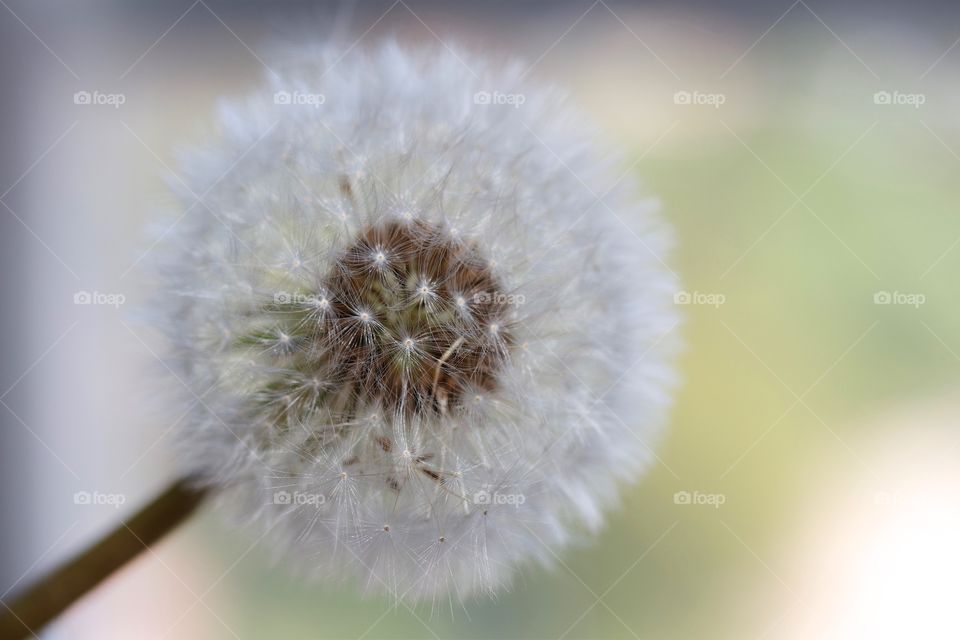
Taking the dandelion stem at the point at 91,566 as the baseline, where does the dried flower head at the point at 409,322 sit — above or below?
above

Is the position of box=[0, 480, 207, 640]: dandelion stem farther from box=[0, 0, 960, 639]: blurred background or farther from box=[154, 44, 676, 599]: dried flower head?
box=[154, 44, 676, 599]: dried flower head

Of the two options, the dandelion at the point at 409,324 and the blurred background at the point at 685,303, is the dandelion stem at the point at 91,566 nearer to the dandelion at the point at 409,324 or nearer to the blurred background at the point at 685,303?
the blurred background at the point at 685,303

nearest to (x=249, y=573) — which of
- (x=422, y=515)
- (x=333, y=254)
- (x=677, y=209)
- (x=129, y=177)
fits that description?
(x=422, y=515)

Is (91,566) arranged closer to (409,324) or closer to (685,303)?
(409,324)

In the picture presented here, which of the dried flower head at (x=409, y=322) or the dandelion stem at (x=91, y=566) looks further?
the dandelion stem at (x=91, y=566)

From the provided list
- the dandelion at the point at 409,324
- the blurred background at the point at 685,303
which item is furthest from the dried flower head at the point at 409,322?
the blurred background at the point at 685,303

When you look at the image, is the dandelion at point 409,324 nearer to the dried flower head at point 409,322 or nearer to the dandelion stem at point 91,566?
the dried flower head at point 409,322

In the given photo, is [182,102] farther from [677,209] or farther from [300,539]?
[677,209]
